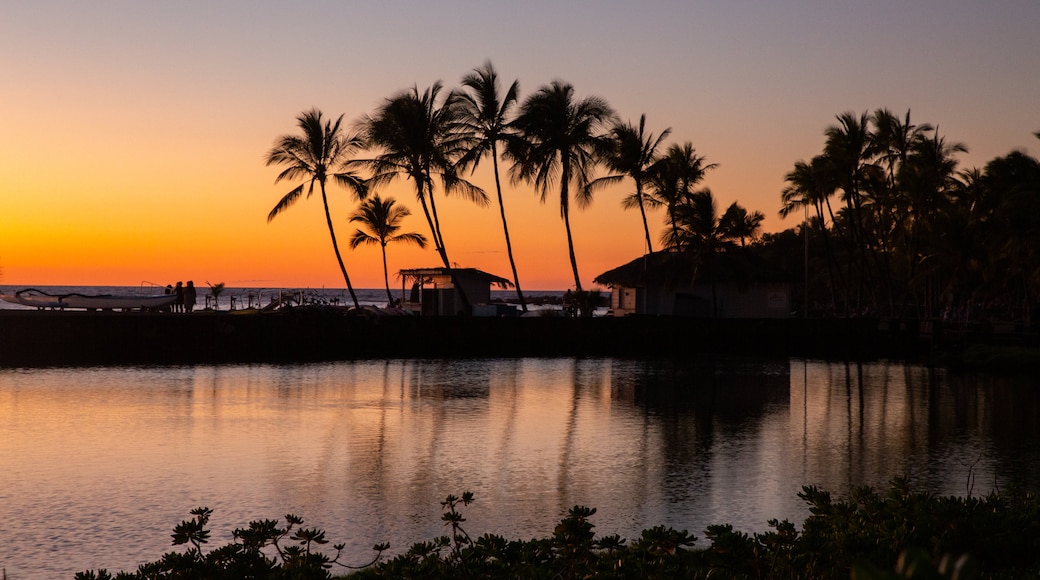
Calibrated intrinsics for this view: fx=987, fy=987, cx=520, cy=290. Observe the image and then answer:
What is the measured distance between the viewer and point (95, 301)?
155 ft

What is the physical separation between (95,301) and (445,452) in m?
36.6

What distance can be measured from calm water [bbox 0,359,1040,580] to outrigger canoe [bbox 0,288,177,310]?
17.3 metres

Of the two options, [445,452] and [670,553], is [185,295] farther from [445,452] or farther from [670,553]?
[670,553]

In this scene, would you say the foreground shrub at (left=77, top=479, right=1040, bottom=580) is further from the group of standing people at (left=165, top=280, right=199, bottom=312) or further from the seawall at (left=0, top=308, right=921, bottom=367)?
the group of standing people at (left=165, top=280, right=199, bottom=312)

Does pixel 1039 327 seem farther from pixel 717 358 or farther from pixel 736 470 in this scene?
pixel 736 470

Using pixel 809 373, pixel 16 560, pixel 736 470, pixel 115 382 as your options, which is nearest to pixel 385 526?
pixel 16 560

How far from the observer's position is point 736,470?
1462 centimetres

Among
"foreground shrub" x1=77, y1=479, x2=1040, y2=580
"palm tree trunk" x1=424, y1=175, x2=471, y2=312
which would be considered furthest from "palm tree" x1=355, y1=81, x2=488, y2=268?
"foreground shrub" x1=77, y1=479, x2=1040, y2=580

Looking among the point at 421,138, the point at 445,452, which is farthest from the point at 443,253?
the point at 445,452

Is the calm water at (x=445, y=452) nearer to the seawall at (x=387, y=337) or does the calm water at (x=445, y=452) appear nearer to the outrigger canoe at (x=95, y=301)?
the seawall at (x=387, y=337)

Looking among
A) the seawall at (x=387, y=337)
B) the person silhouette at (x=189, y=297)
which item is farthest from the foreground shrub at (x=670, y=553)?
the person silhouette at (x=189, y=297)

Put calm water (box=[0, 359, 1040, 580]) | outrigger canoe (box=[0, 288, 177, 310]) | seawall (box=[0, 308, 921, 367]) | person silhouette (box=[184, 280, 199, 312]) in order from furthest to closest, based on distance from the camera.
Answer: person silhouette (box=[184, 280, 199, 312])
outrigger canoe (box=[0, 288, 177, 310])
seawall (box=[0, 308, 921, 367])
calm water (box=[0, 359, 1040, 580])

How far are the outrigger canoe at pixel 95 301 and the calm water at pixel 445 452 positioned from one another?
17.3 m

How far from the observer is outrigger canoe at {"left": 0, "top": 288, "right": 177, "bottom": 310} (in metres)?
47.0
